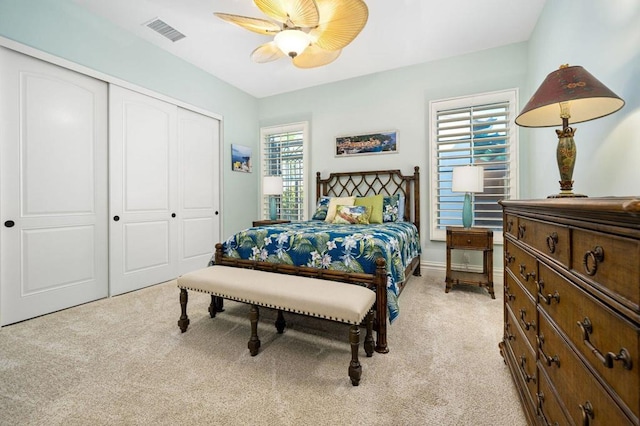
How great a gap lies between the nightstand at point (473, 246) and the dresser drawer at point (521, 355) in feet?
4.63

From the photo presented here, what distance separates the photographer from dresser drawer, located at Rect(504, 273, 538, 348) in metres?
1.16

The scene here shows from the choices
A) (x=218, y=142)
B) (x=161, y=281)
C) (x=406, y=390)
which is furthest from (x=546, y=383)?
(x=218, y=142)

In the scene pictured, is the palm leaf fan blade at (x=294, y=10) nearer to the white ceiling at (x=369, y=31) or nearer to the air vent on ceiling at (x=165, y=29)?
the white ceiling at (x=369, y=31)

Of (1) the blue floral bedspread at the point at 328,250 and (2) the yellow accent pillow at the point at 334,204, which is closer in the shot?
(1) the blue floral bedspread at the point at 328,250

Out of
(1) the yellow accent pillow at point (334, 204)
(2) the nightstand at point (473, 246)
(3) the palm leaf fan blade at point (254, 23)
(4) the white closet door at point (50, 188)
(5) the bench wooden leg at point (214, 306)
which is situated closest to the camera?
(3) the palm leaf fan blade at point (254, 23)

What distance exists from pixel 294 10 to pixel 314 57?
0.74 metres

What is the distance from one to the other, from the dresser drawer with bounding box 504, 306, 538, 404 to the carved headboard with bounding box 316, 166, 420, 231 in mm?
2389

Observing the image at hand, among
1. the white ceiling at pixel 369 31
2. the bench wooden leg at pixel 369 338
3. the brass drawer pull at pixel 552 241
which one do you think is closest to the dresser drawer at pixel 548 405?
the brass drawer pull at pixel 552 241

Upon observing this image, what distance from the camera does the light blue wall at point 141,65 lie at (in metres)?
2.49

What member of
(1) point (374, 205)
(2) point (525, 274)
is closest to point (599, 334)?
(2) point (525, 274)

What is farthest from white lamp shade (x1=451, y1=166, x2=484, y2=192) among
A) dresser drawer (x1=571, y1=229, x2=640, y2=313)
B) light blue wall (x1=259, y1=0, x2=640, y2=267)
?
dresser drawer (x1=571, y1=229, x2=640, y2=313)

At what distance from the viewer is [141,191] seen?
135 inches

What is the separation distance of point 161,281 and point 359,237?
290 centimetres

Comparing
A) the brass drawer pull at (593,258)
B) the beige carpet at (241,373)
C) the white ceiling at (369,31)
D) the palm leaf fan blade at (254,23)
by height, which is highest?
the white ceiling at (369,31)
